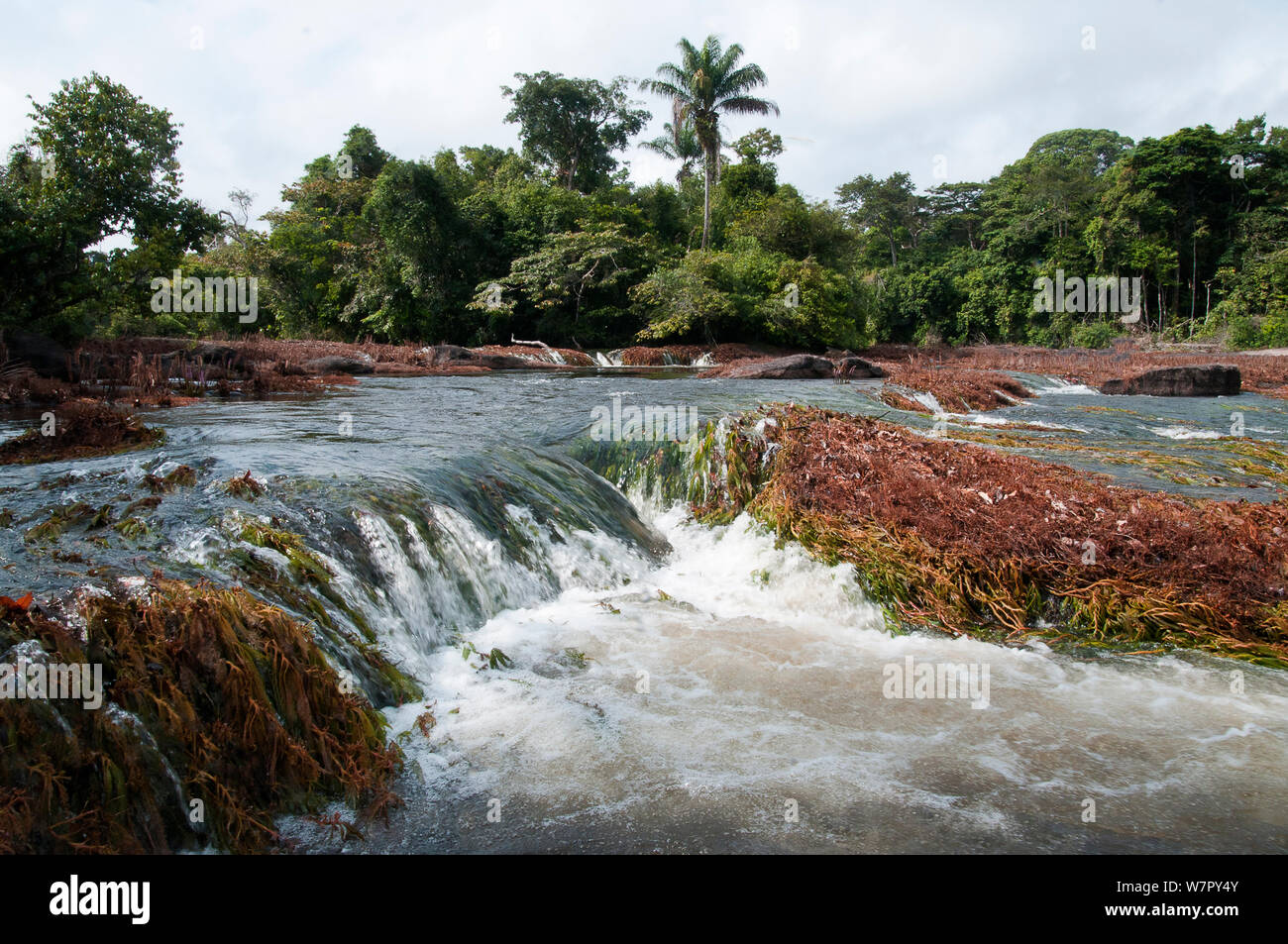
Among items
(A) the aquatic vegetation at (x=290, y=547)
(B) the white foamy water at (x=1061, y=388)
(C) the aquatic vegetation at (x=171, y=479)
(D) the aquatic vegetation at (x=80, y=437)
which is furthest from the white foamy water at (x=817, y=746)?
(B) the white foamy water at (x=1061, y=388)

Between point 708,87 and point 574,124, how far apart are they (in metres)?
A: 10.9

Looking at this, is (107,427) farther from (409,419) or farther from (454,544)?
(454,544)

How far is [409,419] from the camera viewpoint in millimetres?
10461

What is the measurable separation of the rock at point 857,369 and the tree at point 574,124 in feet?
91.9

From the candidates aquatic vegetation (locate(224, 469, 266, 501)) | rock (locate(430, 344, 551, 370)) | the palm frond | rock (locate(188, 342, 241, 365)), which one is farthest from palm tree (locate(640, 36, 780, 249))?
aquatic vegetation (locate(224, 469, 266, 501))

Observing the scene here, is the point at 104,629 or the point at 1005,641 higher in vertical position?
the point at 104,629

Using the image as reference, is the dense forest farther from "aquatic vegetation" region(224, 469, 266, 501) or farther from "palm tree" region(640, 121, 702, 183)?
"aquatic vegetation" region(224, 469, 266, 501)

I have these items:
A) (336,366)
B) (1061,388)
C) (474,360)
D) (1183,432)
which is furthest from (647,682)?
(1061,388)

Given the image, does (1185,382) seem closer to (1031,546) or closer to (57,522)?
(1031,546)

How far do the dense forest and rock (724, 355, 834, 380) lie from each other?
32.8 feet

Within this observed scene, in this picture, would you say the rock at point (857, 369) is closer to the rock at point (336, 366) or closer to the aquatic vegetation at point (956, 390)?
the aquatic vegetation at point (956, 390)

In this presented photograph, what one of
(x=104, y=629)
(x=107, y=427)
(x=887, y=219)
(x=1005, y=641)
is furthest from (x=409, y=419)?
(x=887, y=219)

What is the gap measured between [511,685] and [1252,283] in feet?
167
